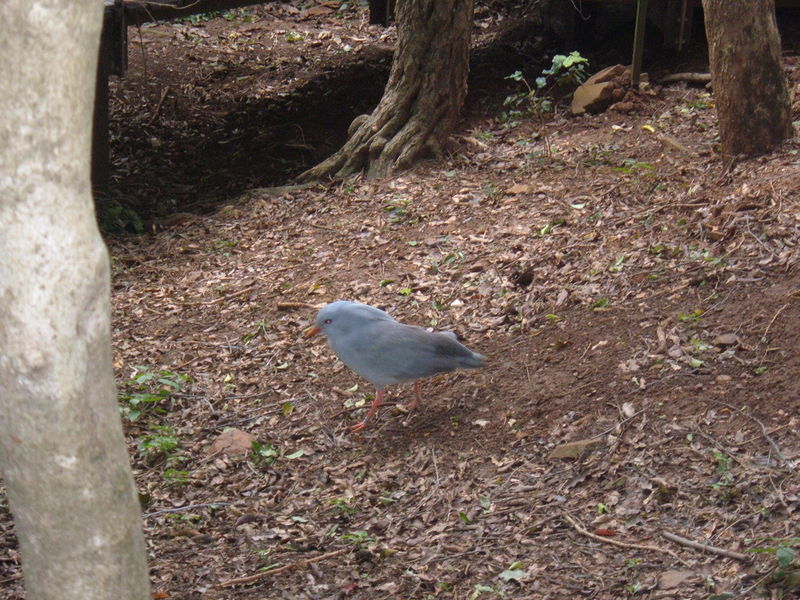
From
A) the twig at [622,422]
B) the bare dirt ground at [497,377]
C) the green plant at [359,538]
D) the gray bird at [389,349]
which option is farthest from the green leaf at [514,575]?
the gray bird at [389,349]

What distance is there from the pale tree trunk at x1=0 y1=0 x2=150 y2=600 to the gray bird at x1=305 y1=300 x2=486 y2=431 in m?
2.42

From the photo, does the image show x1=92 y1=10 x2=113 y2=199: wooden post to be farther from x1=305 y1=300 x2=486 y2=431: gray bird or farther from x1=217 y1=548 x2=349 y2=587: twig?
x1=217 y1=548 x2=349 y2=587: twig

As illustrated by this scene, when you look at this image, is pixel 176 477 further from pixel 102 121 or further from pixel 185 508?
pixel 102 121

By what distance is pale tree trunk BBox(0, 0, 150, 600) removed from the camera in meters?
1.80

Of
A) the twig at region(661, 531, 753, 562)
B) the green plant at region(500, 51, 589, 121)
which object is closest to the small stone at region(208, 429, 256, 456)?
the twig at region(661, 531, 753, 562)

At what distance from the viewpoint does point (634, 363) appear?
442 centimetres

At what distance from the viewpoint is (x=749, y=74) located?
569 cm

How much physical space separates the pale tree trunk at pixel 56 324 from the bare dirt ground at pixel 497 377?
5.48 ft

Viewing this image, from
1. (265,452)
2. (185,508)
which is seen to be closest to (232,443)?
(265,452)

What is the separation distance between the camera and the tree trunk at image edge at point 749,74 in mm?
5617

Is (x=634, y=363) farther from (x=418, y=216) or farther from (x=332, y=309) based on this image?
(x=418, y=216)

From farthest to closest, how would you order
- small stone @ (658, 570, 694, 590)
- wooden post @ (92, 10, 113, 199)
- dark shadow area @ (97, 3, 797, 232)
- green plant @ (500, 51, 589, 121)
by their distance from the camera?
dark shadow area @ (97, 3, 797, 232) < green plant @ (500, 51, 589, 121) < wooden post @ (92, 10, 113, 199) < small stone @ (658, 570, 694, 590)

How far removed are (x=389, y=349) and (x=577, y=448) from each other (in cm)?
103

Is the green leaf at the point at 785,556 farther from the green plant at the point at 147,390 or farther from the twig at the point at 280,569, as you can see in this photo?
A: the green plant at the point at 147,390
